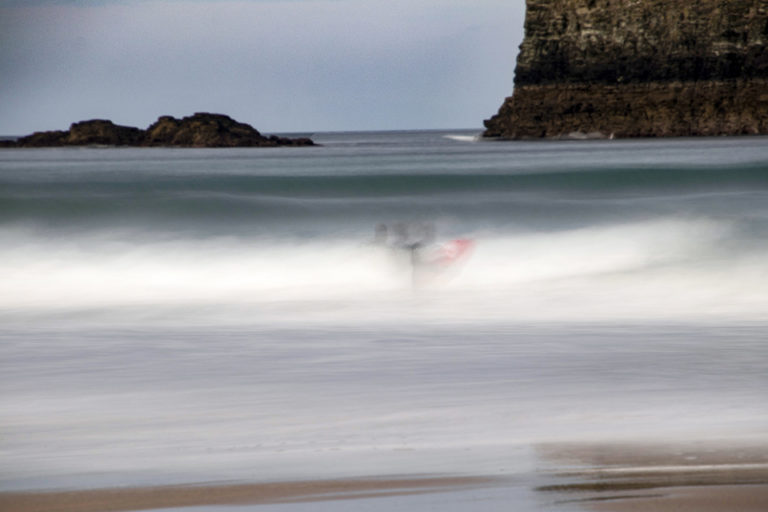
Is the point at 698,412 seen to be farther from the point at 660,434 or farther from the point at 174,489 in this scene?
the point at 174,489

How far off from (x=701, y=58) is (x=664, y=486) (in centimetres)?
6387

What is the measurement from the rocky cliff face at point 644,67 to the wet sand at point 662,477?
61.6 m

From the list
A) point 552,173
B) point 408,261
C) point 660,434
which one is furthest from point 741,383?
point 552,173

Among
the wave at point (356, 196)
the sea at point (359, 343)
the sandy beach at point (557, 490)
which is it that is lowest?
the sandy beach at point (557, 490)

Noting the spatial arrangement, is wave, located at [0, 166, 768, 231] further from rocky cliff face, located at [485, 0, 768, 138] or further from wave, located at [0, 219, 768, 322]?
rocky cliff face, located at [485, 0, 768, 138]

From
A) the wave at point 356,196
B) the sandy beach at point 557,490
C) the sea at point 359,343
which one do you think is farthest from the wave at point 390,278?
the sandy beach at point 557,490

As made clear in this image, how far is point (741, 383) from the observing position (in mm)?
5562

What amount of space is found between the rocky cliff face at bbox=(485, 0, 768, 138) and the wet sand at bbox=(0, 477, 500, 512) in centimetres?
6214

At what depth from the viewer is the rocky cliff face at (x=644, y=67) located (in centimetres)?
6419

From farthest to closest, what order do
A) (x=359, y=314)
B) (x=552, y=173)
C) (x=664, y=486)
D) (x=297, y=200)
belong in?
(x=552, y=173) < (x=297, y=200) < (x=359, y=314) < (x=664, y=486)

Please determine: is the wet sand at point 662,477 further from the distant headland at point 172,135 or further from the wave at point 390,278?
the distant headland at point 172,135

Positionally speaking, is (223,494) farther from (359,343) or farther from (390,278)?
(390,278)

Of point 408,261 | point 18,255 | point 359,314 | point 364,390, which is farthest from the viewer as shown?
point 18,255

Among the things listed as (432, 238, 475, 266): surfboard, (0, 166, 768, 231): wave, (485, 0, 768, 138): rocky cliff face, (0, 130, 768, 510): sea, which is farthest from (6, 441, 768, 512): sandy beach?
(485, 0, 768, 138): rocky cliff face
